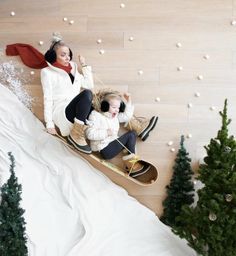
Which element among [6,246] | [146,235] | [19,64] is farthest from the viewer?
[19,64]

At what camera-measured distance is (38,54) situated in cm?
255

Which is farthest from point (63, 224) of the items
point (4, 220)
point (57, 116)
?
point (57, 116)

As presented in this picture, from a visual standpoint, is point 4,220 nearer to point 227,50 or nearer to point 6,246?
point 6,246

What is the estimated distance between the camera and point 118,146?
97.5 inches

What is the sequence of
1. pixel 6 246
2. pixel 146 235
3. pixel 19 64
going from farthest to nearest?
pixel 19 64
pixel 146 235
pixel 6 246

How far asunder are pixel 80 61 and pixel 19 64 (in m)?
0.35

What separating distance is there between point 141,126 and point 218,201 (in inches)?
23.6

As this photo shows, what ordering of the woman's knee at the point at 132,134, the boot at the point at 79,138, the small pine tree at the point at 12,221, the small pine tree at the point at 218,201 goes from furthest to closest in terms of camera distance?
the woman's knee at the point at 132,134 < the boot at the point at 79,138 < the small pine tree at the point at 12,221 < the small pine tree at the point at 218,201

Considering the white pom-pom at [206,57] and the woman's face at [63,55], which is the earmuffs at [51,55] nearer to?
the woman's face at [63,55]

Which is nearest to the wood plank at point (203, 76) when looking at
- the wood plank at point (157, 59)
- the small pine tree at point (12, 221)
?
the wood plank at point (157, 59)

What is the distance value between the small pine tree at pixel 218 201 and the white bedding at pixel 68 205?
26 cm

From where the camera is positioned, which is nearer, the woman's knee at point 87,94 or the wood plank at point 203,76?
the woman's knee at point 87,94

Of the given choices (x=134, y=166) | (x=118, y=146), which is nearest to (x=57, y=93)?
(x=118, y=146)

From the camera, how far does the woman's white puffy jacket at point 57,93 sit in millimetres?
2432
